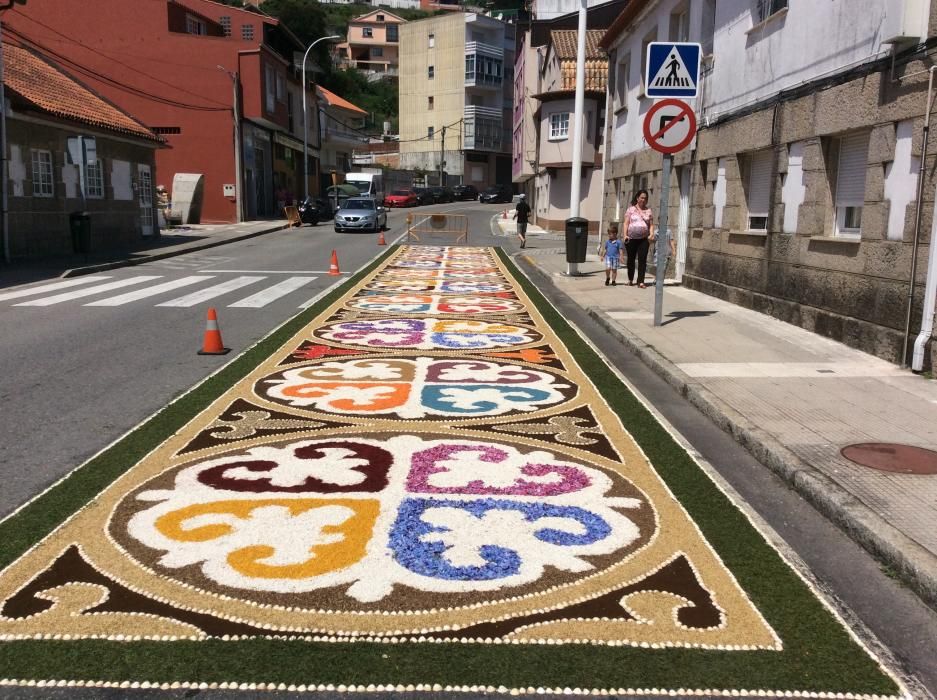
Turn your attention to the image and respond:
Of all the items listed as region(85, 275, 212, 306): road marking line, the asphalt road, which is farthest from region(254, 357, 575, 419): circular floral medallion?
region(85, 275, 212, 306): road marking line

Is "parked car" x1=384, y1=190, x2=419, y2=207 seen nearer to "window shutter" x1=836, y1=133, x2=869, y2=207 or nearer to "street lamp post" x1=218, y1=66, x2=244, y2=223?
"street lamp post" x1=218, y1=66, x2=244, y2=223

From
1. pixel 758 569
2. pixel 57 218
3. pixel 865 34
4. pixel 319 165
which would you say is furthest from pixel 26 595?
pixel 319 165

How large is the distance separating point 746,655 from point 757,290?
34.1 ft

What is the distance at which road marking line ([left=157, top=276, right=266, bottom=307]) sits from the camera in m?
14.3

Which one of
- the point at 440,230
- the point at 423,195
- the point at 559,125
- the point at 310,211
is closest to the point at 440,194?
the point at 423,195

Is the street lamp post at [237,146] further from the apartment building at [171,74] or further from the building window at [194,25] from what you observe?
the building window at [194,25]

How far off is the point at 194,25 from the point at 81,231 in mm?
25671

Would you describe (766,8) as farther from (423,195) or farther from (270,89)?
(423,195)

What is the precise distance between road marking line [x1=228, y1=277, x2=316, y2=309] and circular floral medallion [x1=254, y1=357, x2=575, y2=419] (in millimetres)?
5746

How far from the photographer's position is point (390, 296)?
15.3 meters

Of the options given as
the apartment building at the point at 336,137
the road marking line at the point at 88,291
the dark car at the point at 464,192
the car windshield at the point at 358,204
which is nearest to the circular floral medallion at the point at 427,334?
the road marking line at the point at 88,291

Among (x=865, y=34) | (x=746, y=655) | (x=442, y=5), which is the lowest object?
(x=746, y=655)

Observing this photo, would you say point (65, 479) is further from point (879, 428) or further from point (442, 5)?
point (442, 5)

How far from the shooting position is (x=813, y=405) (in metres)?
6.87
